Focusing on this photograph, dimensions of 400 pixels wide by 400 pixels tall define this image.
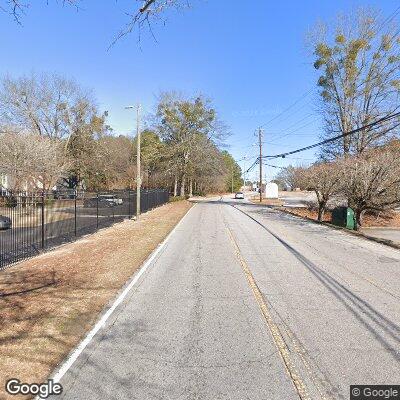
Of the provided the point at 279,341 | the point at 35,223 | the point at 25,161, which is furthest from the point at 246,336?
the point at 25,161

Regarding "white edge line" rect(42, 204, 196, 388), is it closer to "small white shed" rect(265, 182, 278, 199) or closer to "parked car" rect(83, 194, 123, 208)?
"parked car" rect(83, 194, 123, 208)

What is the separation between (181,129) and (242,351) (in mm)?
45450

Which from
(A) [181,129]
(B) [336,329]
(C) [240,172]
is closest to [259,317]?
(B) [336,329]

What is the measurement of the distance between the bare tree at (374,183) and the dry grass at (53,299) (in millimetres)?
13219

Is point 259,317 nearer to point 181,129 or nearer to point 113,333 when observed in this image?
point 113,333

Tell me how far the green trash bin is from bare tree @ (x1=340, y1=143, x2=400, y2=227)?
82 centimetres

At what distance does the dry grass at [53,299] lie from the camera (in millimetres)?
4414

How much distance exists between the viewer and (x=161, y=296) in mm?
7059

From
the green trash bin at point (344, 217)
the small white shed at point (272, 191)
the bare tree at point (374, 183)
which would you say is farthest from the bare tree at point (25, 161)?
the small white shed at point (272, 191)

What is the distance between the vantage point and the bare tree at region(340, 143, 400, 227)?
62.0 feet

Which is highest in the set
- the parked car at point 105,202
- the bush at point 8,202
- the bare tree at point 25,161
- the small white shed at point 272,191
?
the bare tree at point 25,161

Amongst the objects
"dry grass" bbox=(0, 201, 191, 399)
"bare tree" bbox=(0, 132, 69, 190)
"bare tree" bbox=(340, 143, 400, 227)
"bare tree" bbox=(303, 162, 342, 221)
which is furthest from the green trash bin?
"bare tree" bbox=(0, 132, 69, 190)

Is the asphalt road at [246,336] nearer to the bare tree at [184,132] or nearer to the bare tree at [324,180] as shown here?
the bare tree at [324,180]

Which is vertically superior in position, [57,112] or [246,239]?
[57,112]
